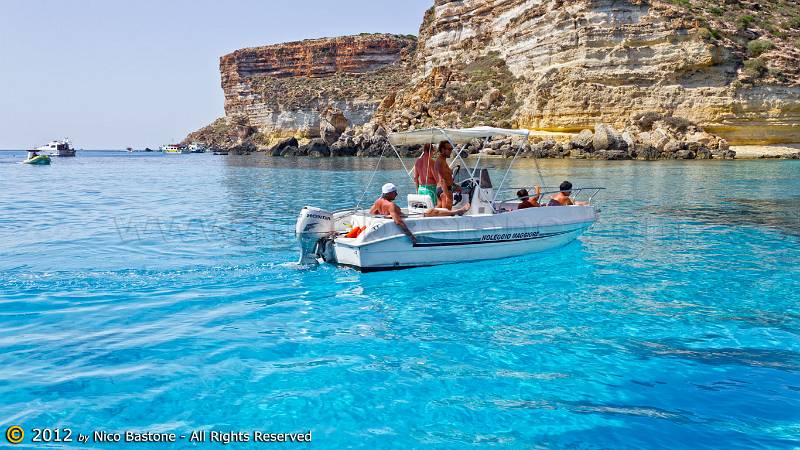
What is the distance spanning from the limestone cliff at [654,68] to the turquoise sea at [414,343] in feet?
121

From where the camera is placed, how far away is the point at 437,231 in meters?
10.5

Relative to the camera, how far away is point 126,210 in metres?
21.0

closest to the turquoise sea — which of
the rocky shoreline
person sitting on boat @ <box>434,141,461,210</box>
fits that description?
person sitting on boat @ <box>434,141,461,210</box>

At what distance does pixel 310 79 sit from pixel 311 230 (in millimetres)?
109454

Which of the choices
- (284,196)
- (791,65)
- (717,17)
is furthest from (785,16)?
(284,196)

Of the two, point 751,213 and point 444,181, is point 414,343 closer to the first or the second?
point 444,181

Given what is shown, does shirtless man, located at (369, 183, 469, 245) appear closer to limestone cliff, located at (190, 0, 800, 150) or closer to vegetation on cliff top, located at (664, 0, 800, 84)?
limestone cliff, located at (190, 0, 800, 150)

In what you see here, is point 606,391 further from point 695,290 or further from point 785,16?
point 785,16

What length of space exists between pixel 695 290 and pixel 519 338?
13.0 feet

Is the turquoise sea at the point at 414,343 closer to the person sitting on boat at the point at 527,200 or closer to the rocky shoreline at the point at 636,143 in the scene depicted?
the person sitting on boat at the point at 527,200

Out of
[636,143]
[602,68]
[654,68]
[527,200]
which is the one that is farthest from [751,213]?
[602,68]

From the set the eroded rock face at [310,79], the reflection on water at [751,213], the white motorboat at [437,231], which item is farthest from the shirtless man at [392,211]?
the eroded rock face at [310,79]

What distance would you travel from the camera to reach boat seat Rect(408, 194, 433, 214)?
1126 centimetres

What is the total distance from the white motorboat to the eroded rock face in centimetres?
8460
